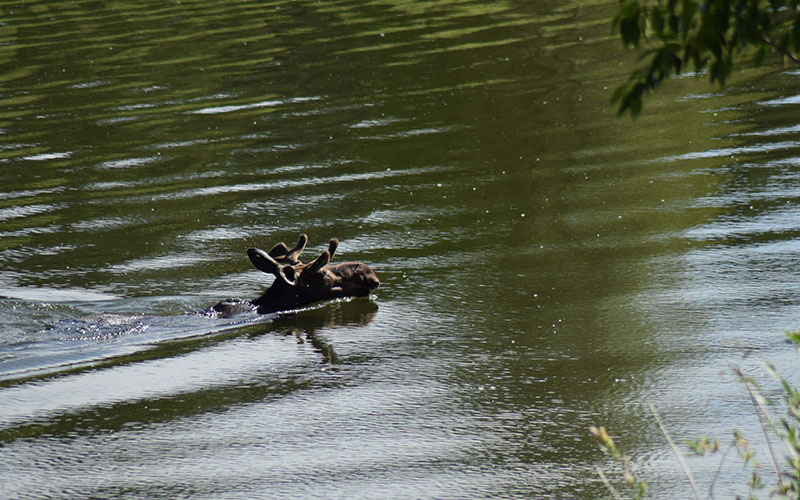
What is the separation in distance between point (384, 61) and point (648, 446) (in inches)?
436

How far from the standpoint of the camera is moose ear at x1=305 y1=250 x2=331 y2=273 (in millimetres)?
7062

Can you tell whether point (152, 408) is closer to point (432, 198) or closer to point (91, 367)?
point (91, 367)

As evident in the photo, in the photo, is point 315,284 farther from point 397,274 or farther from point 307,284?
point 397,274

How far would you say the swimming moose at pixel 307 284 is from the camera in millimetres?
7219

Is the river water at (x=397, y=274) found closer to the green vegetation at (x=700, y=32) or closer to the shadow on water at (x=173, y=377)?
the shadow on water at (x=173, y=377)

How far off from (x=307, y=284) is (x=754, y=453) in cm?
409

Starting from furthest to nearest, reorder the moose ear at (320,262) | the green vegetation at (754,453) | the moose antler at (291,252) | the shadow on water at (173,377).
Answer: the moose antler at (291,252)
the moose ear at (320,262)
the shadow on water at (173,377)
the green vegetation at (754,453)

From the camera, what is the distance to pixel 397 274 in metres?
7.85

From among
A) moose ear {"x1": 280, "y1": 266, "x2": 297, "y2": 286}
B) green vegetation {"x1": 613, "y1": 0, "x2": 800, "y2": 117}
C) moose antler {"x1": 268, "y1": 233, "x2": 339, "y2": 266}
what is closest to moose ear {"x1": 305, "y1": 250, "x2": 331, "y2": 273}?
moose ear {"x1": 280, "y1": 266, "x2": 297, "y2": 286}

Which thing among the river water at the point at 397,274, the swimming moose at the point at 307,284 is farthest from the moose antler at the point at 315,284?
the river water at the point at 397,274

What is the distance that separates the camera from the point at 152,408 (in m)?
5.96

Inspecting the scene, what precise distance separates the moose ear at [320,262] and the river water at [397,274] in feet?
1.03

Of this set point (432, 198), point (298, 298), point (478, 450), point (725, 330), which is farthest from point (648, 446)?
point (432, 198)

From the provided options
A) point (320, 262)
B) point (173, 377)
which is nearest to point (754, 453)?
point (173, 377)
